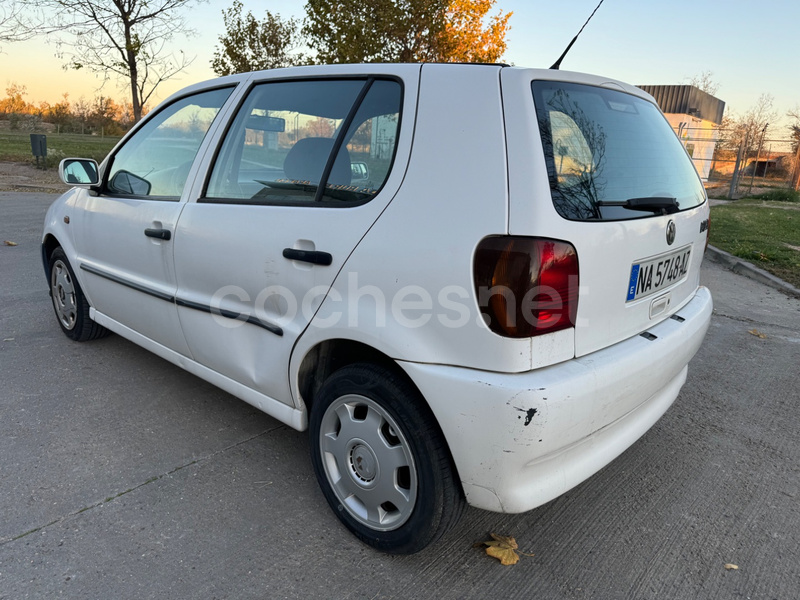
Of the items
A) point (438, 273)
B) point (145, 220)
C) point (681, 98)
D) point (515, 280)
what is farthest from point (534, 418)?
point (681, 98)

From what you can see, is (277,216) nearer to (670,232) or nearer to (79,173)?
(670,232)

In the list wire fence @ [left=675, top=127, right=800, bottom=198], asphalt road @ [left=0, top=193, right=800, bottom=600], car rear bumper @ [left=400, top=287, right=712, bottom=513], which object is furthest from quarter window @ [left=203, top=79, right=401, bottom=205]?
wire fence @ [left=675, top=127, right=800, bottom=198]

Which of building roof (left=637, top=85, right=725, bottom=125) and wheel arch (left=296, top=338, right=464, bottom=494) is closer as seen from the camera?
wheel arch (left=296, top=338, right=464, bottom=494)

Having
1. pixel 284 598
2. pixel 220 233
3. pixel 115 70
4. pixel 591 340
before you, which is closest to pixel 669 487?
pixel 591 340

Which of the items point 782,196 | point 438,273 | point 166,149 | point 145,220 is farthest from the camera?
point 782,196

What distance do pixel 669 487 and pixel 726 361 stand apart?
6.71 ft

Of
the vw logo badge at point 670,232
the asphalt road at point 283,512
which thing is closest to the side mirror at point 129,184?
the asphalt road at point 283,512

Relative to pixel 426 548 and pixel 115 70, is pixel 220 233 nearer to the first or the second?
pixel 426 548

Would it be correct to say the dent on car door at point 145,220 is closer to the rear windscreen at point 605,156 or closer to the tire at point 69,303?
the tire at point 69,303

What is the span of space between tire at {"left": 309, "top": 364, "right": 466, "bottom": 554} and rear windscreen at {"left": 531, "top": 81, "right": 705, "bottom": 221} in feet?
2.77

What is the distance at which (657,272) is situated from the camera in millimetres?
2229

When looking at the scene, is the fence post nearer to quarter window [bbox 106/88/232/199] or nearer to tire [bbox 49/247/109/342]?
quarter window [bbox 106/88/232/199]

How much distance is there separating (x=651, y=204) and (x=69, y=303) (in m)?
3.86

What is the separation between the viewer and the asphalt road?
6.72 ft
